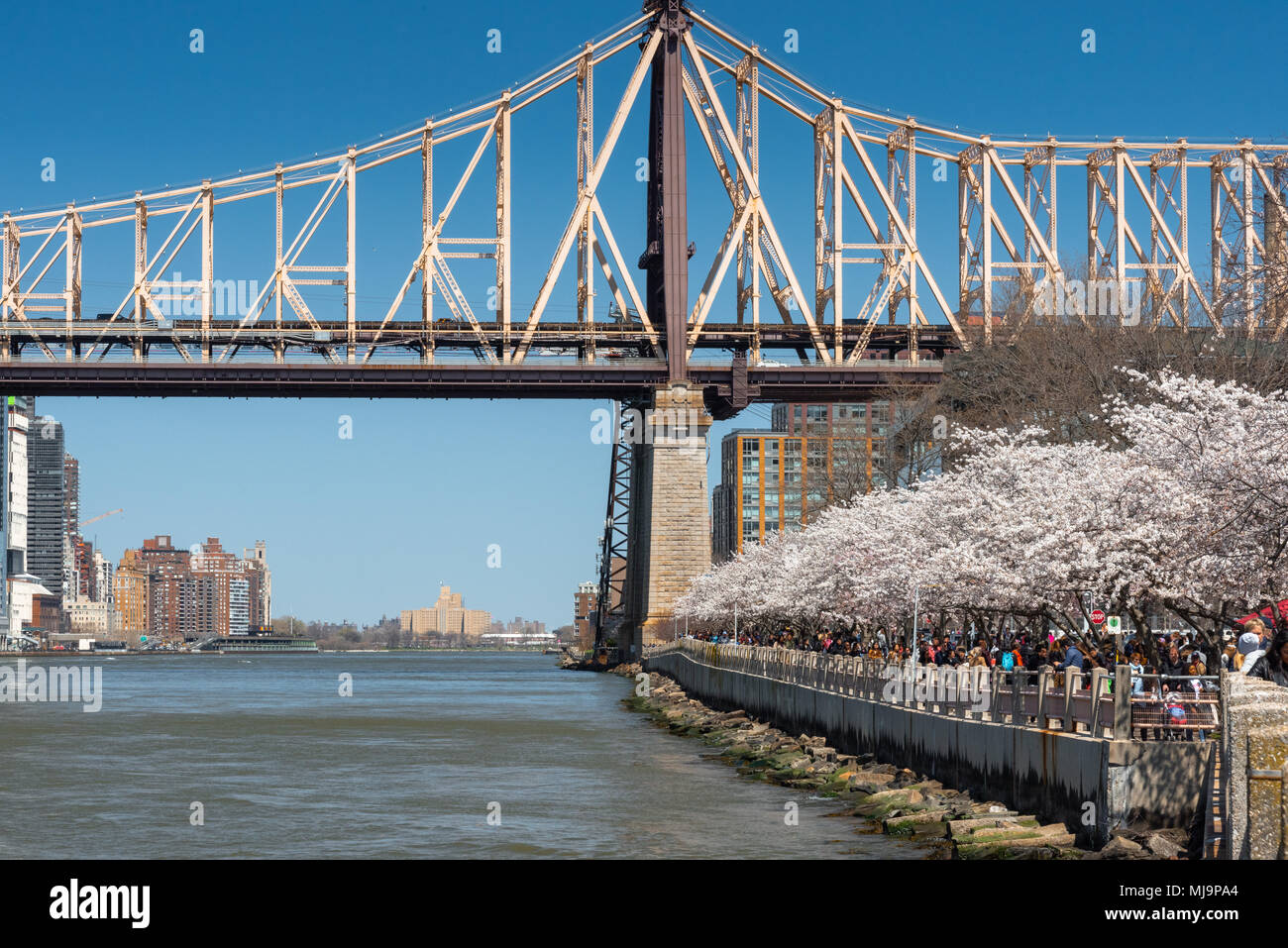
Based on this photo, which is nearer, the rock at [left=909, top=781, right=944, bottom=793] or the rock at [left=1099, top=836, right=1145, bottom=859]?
the rock at [left=1099, top=836, right=1145, bottom=859]

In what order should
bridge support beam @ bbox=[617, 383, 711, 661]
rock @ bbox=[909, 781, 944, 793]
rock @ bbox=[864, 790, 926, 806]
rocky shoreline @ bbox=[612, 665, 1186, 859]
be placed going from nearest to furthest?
rocky shoreline @ bbox=[612, 665, 1186, 859], rock @ bbox=[864, 790, 926, 806], rock @ bbox=[909, 781, 944, 793], bridge support beam @ bbox=[617, 383, 711, 661]

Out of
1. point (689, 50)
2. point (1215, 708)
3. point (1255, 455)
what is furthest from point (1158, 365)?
point (689, 50)

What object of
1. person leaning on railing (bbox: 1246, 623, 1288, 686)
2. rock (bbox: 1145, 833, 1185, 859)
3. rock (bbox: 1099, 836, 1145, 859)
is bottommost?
rock (bbox: 1099, 836, 1145, 859)

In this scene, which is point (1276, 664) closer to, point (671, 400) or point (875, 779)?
point (875, 779)

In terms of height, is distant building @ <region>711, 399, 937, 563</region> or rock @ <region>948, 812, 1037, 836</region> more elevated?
distant building @ <region>711, 399, 937, 563</region>

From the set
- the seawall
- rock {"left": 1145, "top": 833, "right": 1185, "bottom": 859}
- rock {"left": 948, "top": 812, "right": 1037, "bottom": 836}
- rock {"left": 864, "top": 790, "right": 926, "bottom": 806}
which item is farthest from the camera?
rock {"left": 864, "top": 790, "right": 926, "bottom": 806}

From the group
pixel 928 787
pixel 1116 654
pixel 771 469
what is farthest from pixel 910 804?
pixel 771 469

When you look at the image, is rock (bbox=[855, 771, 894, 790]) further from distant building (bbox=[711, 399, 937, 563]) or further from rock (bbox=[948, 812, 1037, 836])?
distant building (bbox=[711, 399, 937, 563])

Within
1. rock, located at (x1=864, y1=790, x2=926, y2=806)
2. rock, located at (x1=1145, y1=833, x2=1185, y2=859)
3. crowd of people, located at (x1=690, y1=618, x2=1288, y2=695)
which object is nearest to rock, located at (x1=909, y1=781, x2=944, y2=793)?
rock, located at (x1=864, y1=790, x2=926, y2=806)
